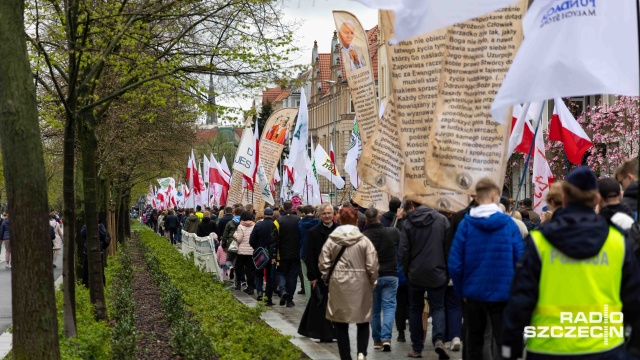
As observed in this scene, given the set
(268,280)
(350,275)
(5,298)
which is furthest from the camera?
(5,298)

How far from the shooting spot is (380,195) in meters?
16.0

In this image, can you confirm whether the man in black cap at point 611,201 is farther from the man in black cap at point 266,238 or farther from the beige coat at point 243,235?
the beige coat at point 243,235

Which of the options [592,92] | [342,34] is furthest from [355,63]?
[592,92]

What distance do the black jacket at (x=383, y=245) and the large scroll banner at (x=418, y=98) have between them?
2.11 metres

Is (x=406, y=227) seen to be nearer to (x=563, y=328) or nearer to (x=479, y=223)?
(x=479, y=223)

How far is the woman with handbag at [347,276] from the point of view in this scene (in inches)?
419

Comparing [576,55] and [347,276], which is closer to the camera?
[576,55]

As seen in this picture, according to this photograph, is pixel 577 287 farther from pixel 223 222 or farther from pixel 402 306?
pixel 223 222

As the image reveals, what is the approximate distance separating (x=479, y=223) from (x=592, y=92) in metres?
2.56

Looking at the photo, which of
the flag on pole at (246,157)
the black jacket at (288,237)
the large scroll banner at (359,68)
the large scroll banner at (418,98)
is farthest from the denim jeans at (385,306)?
the flag on pole at (246,157)

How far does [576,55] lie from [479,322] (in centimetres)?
306

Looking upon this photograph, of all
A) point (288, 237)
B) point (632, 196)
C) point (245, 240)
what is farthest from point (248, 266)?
point (632, 196)

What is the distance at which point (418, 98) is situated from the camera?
34.3 ft

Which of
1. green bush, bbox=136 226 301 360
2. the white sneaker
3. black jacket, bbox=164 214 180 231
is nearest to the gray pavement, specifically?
green bush, bbox=136 226 301 360
